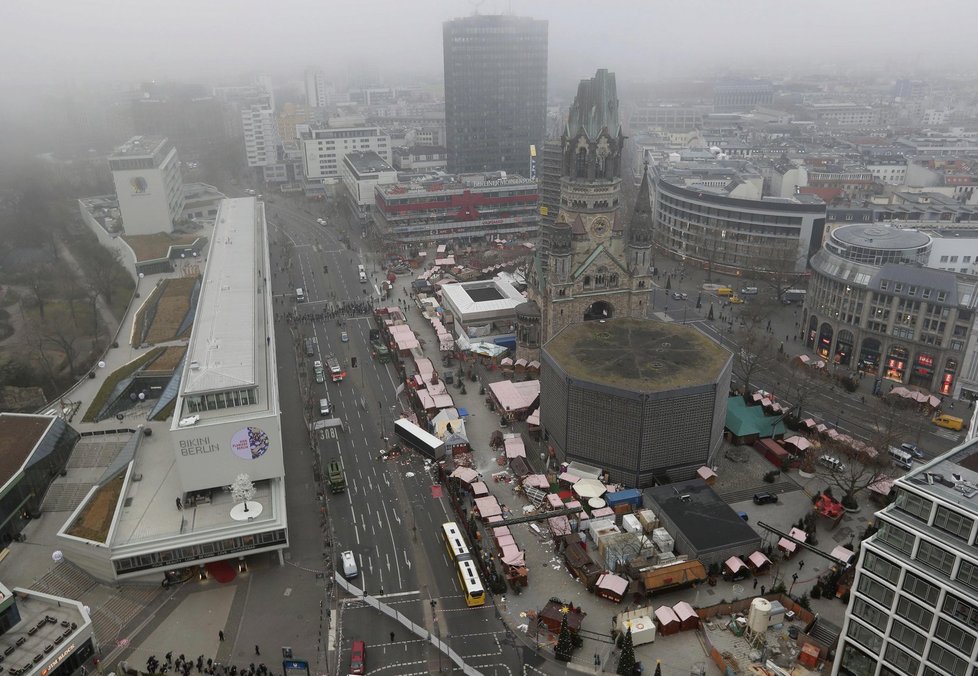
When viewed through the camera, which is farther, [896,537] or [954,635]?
[896,537]

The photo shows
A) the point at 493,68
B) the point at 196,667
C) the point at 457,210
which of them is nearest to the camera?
the point at 196,667

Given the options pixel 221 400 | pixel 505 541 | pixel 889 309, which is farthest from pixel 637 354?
pixel 221 400

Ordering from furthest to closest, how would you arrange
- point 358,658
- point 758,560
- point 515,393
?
point 515,393 < point 758,560 < point 358,658

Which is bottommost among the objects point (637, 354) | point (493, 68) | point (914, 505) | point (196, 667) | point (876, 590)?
point (196, 667)

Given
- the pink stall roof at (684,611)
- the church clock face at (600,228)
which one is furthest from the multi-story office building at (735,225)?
the pink stall roof at (684,611)

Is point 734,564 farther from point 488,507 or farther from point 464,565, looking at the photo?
point 464,565

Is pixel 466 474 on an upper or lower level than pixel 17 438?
lower

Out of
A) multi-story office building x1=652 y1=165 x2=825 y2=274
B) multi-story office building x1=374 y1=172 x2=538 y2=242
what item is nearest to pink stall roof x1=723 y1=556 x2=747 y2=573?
multi-story office building x1=652 y1=165 x2=825 y2=274
